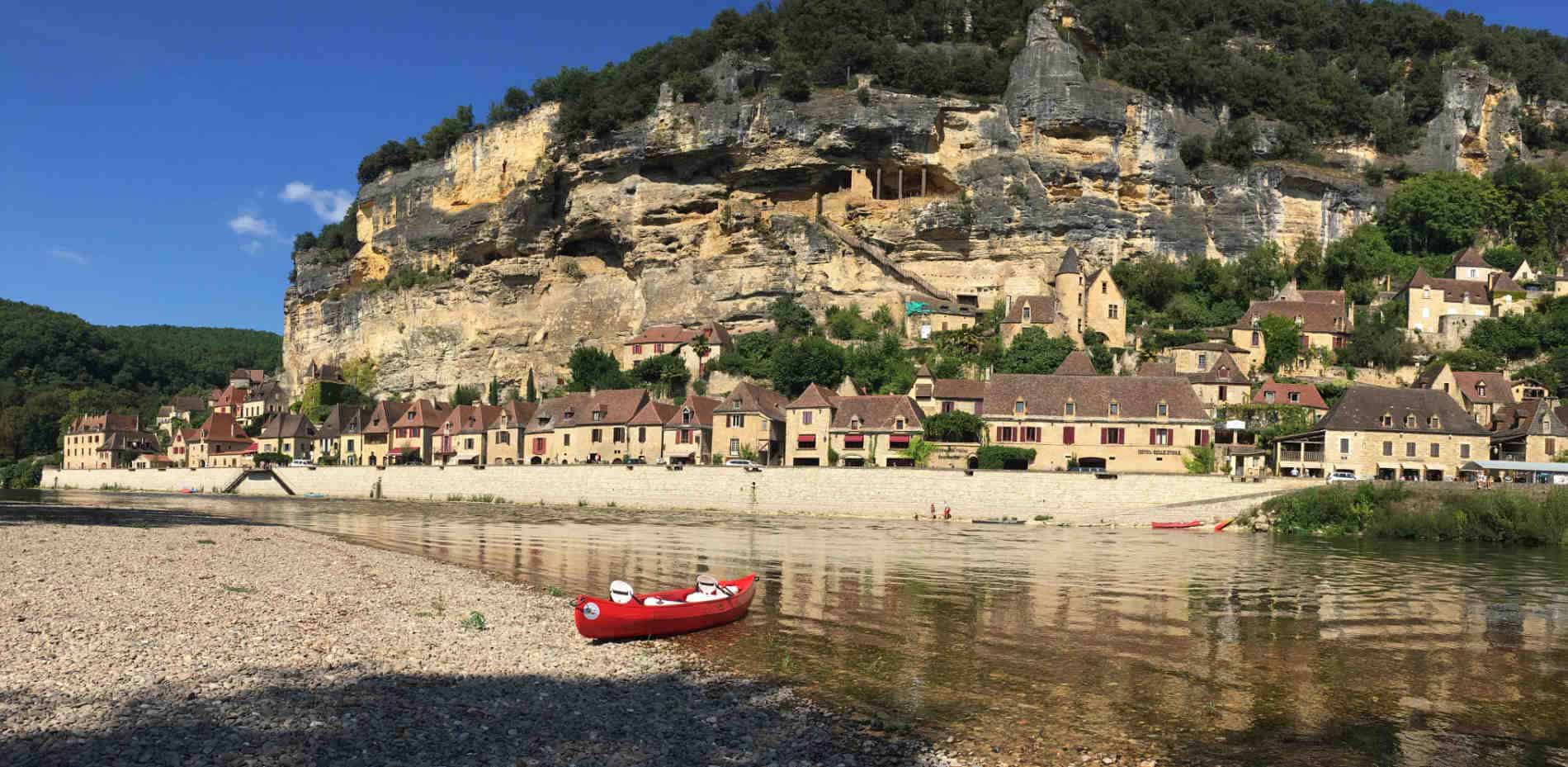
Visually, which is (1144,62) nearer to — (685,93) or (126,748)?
(685,93)

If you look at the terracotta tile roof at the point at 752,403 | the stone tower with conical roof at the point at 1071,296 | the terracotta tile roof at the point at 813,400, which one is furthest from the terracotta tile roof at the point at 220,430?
the stone tower with conical roof at the point at 1071,296

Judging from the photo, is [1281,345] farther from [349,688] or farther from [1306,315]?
[349,688]

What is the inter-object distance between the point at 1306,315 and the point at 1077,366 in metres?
13.7

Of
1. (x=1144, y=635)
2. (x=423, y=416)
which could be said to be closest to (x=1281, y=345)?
(x=1144, y=635)

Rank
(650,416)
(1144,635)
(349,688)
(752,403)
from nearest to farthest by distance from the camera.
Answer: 1. (349,688)
2. (1144,635)
3. (752,403)
4. (650,416)

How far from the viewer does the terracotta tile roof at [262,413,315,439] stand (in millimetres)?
76312

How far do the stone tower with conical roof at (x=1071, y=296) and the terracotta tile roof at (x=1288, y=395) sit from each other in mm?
10919

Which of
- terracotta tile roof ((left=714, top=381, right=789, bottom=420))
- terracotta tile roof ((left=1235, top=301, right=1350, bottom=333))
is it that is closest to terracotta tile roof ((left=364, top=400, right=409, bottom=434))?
terracotta tile roof ((left=714, top=381, right=789, bottom=420))

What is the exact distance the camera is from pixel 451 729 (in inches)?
405

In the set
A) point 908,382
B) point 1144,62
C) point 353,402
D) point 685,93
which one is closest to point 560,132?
point 685,93

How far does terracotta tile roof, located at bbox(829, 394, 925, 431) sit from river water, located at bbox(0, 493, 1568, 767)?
16190mm

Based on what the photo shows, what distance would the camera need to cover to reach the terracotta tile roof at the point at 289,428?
76312 millimetres

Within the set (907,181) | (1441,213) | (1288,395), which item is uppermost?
(907,181)

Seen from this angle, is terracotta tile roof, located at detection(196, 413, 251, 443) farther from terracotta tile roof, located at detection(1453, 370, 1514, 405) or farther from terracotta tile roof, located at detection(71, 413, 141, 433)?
terracotta tile roof, located at detection(1453, 370, 1514, 405)
